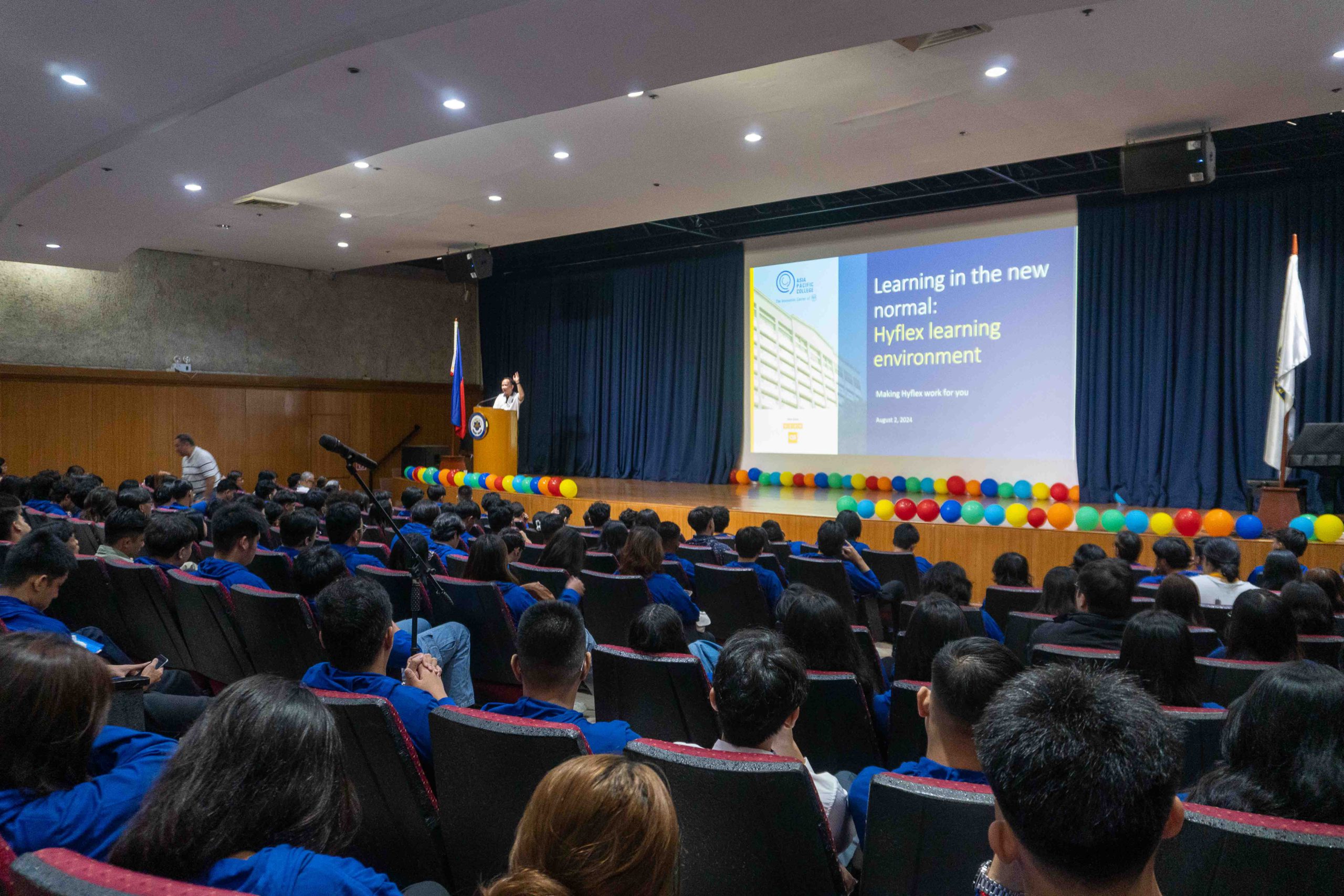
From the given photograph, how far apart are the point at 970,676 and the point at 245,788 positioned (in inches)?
49.7

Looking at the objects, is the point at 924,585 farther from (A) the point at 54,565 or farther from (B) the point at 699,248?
(B) the point at 699,248

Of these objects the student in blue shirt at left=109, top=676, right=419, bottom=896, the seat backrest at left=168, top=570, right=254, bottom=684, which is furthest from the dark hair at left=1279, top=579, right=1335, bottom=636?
the seat backrest at left=168, top=570, right=254, bottom=684

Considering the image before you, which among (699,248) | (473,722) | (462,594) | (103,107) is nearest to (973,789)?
(473,722)

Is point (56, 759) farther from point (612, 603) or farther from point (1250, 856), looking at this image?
point (612, 603)

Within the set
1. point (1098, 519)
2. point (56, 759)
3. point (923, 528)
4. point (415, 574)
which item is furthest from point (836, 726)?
point (1098, 519)

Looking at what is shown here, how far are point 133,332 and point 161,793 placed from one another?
13397 millimetres

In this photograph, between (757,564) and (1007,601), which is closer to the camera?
(1007,601)

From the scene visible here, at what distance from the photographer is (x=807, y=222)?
39.3ft

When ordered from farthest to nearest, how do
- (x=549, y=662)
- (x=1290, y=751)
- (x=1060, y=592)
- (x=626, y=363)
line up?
(x=626, y=363)
(x=1060, y=592)
(x=549, y=662)
(x=1290, y=751)

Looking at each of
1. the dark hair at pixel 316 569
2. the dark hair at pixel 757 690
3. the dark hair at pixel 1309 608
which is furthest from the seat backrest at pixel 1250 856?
the dark hair at pixel 316 569

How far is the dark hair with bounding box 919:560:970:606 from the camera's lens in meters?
3.85

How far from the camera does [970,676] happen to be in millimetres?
1700

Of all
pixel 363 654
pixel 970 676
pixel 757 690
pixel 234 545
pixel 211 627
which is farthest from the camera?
pixel 234 545

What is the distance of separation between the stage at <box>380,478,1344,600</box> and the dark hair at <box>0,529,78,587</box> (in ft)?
19.8
